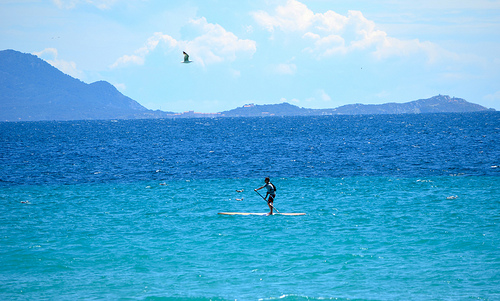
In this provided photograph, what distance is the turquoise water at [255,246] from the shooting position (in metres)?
22.8

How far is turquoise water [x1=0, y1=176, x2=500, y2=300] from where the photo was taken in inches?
896

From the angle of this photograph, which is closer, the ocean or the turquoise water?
the turquoise water

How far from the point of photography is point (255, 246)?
2914 cm

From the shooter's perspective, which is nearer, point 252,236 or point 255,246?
point 255,246

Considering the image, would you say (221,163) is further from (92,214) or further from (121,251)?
(121,251)

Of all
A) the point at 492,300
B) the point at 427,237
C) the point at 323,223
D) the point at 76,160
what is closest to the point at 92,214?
the point at 323,223

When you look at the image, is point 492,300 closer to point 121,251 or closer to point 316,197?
point 121,251

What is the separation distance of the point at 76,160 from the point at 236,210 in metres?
47.3

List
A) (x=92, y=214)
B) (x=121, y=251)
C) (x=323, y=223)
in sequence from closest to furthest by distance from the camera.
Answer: (x=121, y=251) < (x=323, y=223) < (x=92, y=214)

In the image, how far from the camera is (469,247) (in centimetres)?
2762

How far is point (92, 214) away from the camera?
126 ft

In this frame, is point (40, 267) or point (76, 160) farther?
point (76, 160)

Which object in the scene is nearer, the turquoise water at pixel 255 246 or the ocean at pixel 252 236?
the turquoise water at pixel 255 246

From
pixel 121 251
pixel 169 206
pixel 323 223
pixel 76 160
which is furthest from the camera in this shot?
pixel 76 160
